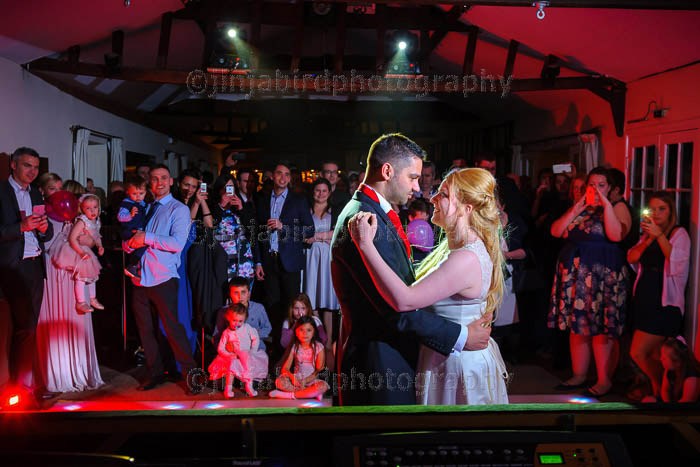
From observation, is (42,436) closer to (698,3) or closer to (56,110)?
(698,3)

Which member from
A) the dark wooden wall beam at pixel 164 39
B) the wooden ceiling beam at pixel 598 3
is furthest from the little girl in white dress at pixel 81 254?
the dark wooden wall beam at pixel 164 39

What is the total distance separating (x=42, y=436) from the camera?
1123mm

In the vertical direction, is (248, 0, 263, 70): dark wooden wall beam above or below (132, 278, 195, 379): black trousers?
above

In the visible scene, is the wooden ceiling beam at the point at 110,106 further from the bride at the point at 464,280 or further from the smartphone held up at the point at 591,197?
the bride at the point at 464,280

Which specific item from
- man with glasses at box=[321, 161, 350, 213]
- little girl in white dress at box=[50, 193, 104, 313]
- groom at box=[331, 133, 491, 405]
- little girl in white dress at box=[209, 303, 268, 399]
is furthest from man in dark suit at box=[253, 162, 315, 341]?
groom at box=[331, 133, 491, 405]

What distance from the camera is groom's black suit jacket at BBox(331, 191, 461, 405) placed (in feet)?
6.20

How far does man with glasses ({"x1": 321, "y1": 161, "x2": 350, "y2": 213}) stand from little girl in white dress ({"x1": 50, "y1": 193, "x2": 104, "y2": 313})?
180cm

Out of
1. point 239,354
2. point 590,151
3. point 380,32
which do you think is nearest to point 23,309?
point 239,354

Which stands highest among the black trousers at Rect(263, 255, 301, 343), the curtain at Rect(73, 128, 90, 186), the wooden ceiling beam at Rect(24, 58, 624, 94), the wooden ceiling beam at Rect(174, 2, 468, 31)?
the wooden ceiling beam at Rect(174, 2, 468, 31)

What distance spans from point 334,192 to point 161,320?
181cm

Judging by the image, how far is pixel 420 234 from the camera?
4398 mm

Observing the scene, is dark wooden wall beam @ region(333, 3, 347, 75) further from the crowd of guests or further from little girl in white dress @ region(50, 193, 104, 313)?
little girl in white dress @ region(50, 193, 104, 313)

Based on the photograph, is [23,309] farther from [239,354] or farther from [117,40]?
[117,40]

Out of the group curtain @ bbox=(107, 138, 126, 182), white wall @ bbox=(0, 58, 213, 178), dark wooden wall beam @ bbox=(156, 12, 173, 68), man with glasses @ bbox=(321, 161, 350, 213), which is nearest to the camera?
man with glasses @ bbox=(321, 161, 350, 213)
